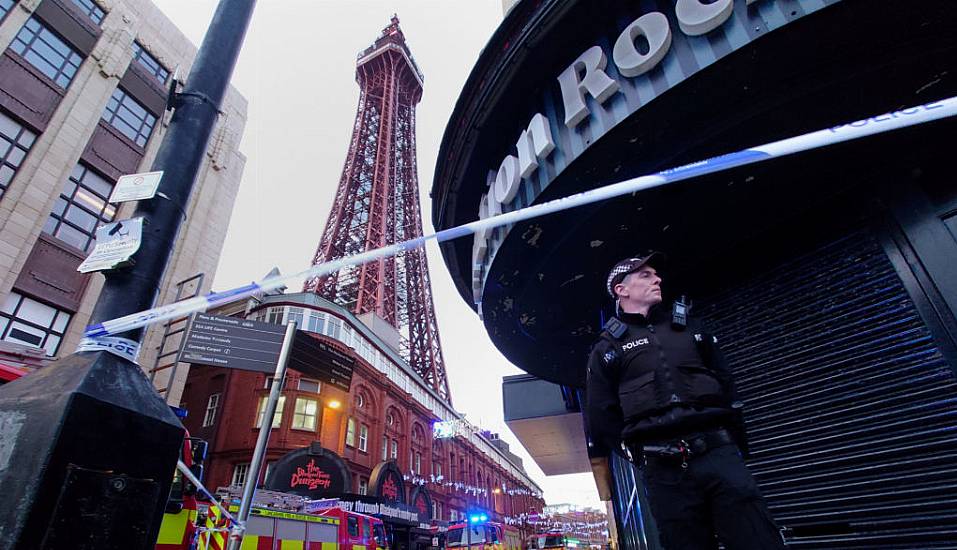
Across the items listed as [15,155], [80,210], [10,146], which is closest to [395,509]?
[80,210]

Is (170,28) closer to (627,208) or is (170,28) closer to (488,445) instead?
(627,208)

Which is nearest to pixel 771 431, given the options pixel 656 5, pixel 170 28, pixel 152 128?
pixel 656 5

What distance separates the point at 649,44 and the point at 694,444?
3.05 meters

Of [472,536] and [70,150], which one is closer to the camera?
[70,150]

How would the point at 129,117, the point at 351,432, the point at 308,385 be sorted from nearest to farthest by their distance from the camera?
the point at 129,117 → the point at 308,385 → the point at 351,432

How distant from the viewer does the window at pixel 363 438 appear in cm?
2522

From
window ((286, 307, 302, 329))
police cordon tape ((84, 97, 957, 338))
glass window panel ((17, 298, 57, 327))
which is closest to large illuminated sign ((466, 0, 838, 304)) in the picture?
police cordon tape ((84, 97, 957, 338))

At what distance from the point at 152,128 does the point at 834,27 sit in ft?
74.6

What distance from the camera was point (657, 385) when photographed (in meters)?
2.23

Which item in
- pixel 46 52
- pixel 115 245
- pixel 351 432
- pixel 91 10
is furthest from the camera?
pixel 351 432

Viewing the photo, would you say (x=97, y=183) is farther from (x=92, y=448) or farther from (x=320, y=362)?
(x=92, y=448)

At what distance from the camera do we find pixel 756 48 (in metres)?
3.07

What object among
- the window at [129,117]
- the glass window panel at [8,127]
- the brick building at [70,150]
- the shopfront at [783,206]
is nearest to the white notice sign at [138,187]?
the shopfront at [783,206]

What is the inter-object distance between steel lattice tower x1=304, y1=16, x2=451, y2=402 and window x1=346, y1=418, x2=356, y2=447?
17156 millimetres
